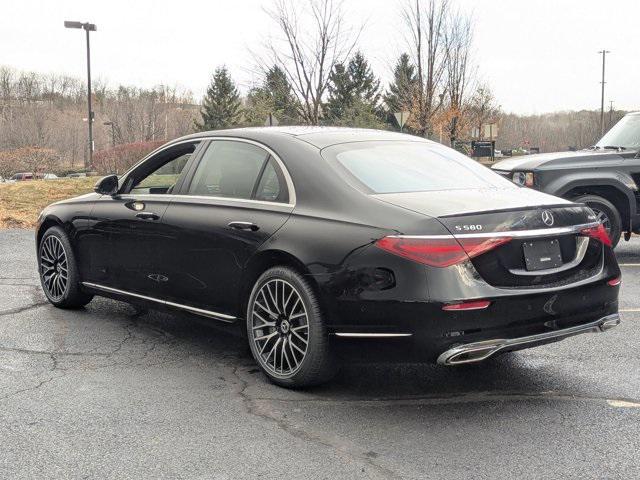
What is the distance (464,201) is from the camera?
4133mm

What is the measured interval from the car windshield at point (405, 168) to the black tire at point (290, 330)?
0.71 metres

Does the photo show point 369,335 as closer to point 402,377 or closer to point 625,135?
point 402,377

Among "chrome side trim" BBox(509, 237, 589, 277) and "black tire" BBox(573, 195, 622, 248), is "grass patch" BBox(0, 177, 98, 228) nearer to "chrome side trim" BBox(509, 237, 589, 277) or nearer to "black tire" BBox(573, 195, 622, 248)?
"black tire" BBox(573, 195, 622, 248)

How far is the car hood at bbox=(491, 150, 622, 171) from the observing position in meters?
9.12

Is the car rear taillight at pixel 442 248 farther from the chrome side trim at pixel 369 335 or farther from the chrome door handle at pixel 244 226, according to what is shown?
the chrome door handle at pixel 244 226

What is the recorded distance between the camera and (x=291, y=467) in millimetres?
3266

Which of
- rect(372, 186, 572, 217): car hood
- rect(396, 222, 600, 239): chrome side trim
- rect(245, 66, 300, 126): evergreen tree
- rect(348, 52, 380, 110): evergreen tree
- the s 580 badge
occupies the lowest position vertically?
rect(396, 222, 600, 239): chrome side trim

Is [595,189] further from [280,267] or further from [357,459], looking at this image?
[357,459]

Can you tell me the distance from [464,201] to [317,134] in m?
1.27

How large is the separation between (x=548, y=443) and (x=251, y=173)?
8.18 feet

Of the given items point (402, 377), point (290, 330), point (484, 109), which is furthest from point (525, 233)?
point (484, 109)

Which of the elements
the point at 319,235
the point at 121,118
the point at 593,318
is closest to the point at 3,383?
the point at 319,235

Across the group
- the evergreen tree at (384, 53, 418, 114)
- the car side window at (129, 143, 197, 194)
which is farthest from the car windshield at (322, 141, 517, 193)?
the evergreen tree at (384, 53, 418, 114)

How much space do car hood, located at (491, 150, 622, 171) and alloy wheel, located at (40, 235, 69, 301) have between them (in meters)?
5.21
